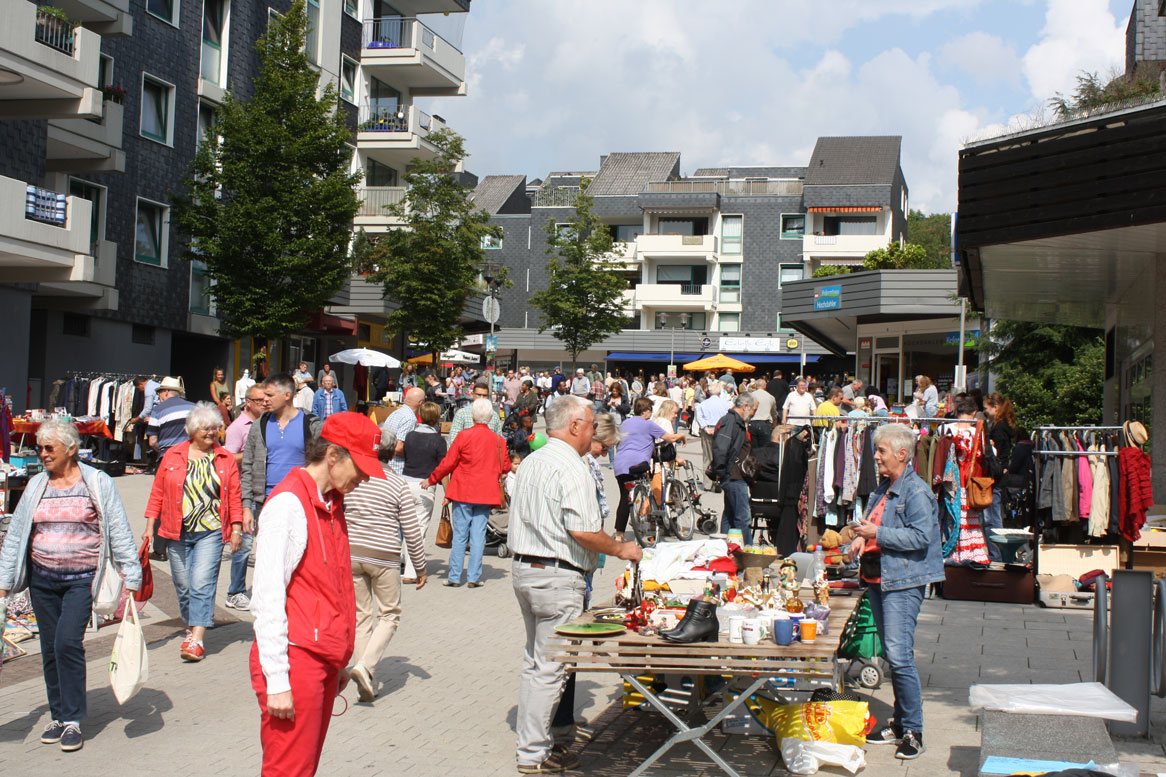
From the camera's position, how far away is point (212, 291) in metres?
27.2

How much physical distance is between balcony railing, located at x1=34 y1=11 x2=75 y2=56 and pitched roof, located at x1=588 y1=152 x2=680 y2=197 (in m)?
46.5

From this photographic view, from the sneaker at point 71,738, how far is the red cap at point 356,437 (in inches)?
114

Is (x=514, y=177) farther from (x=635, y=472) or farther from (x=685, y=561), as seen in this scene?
(x=685, y=561)

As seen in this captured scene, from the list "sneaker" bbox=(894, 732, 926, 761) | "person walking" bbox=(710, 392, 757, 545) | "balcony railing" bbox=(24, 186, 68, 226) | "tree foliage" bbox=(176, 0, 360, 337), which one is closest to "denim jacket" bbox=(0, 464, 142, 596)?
"sneaker" bbox=(894, 732, 926, 761)

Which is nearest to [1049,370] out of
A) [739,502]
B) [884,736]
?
[739,502]

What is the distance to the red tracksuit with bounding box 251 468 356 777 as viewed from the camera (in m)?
4.25

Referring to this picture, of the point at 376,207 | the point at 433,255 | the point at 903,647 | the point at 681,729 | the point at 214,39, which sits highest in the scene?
the point at 214,39

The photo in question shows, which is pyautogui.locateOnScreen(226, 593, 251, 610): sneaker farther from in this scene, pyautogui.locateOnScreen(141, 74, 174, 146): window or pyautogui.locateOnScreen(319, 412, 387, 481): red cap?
pyautogui.locateOnScreen(141, 74, 174, 146): window

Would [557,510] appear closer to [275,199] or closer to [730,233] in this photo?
[275,199]

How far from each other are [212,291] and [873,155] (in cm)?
4435

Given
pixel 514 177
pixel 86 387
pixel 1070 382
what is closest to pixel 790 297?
pixel 1070 382

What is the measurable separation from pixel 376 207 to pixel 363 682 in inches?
1299

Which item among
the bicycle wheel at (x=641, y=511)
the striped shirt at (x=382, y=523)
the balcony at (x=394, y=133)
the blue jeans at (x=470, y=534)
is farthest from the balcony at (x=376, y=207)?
the striped shirt at (x=382, y=523)

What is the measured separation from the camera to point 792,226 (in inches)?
2516
